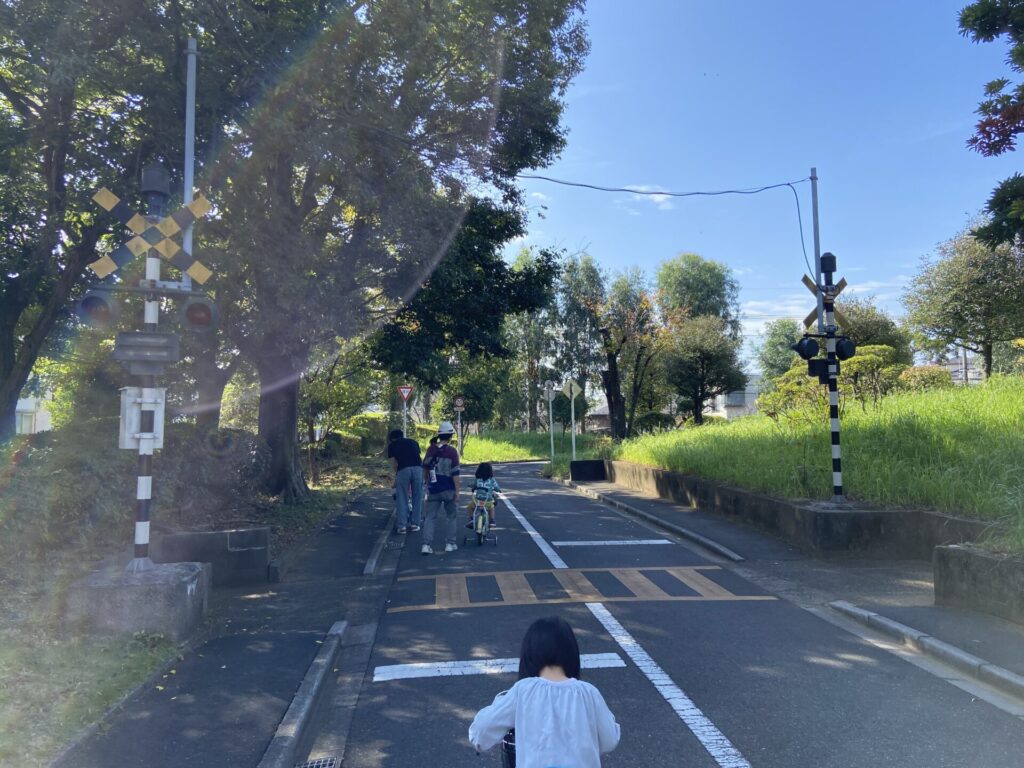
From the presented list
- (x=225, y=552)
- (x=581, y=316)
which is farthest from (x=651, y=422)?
(x=225, y=552)

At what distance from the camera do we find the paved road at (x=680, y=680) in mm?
4250

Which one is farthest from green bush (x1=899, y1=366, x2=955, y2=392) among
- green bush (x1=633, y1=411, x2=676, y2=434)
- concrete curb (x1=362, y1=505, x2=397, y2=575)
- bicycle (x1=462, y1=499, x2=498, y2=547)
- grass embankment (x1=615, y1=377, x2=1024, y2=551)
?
green bush (x1=633, y1=411, x2=676, y2=434)

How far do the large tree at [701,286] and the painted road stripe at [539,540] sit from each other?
99.4 ft

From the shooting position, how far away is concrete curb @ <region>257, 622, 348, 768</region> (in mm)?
4215

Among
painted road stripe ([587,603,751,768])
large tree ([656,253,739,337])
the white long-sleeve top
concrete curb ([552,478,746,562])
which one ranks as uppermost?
large tree ([656,253,739,337])

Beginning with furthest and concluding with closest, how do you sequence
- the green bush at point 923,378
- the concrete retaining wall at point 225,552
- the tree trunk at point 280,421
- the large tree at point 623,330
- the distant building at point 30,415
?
1. the large tree at point 623,330
2. the distant building at point 30,415
3. the green bush at point 923,378
4. the tree trunk at point 280,421
5. the concrete retaining wall at point 225,552

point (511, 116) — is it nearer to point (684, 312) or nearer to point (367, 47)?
point (367, 47)

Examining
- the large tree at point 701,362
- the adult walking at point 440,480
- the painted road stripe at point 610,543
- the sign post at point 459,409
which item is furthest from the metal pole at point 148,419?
the sign post at point 459,409

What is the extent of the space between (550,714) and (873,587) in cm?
732

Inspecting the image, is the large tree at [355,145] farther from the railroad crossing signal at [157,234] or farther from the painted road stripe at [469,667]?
the painted road stripe at [469,667]

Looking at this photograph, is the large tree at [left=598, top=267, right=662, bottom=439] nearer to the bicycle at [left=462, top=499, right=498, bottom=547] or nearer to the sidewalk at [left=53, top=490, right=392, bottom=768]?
the bicycle at [left=462, top=499, right=498, bottom=547]

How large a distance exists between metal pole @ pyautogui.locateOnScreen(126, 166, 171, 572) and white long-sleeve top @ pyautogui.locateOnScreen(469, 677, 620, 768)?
5347 millimetres

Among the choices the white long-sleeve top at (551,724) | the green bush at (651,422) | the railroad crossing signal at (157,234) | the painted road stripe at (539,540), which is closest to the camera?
the white long-sleeve top at (551,724)

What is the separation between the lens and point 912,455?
36.7 feet
